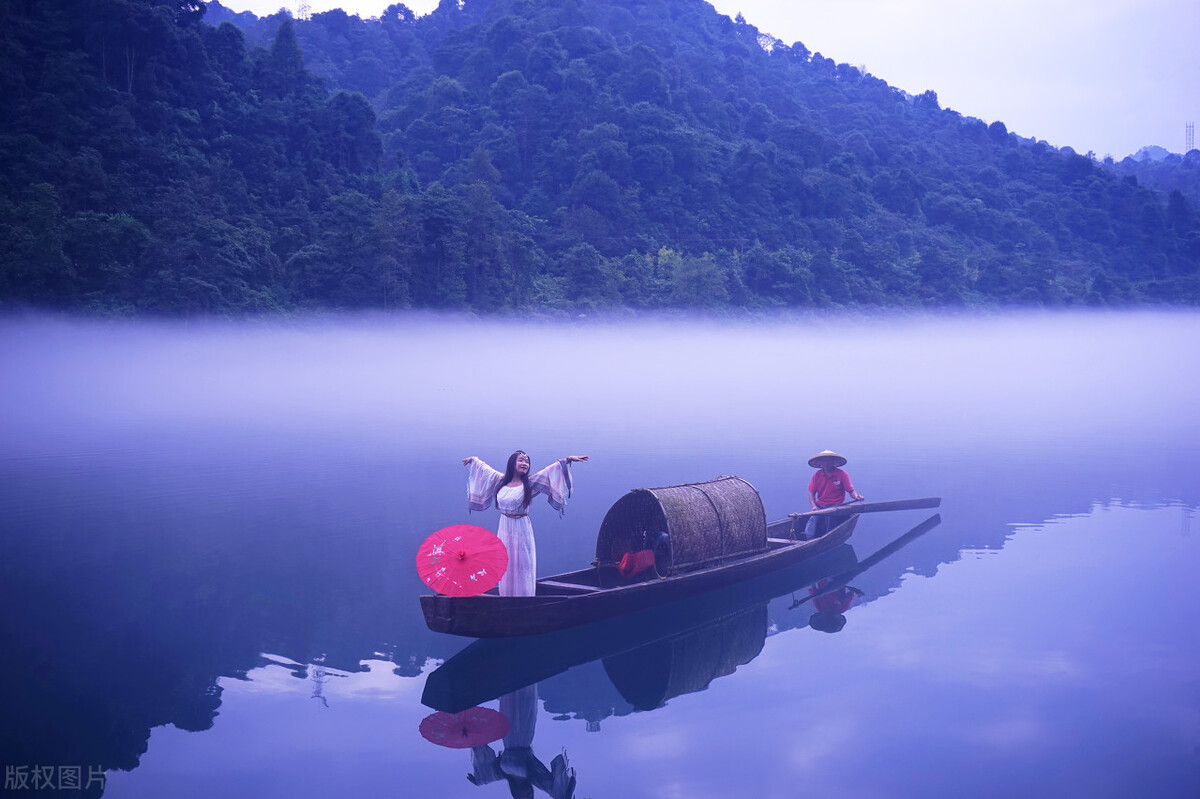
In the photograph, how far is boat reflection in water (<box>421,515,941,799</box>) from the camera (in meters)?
5.77

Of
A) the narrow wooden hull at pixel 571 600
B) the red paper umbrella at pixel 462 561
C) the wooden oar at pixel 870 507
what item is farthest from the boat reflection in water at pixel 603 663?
the wooden oar at pixel 870 507

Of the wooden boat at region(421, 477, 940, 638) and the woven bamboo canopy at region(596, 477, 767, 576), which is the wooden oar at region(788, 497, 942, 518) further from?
the woven bamboo canopy at region(596, 477, 767, 576)

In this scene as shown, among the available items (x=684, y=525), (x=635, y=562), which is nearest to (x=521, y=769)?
(x=635, y=562)

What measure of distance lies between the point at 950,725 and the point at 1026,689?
979 mm

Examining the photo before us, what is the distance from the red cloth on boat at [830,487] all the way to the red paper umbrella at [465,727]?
6.19 m

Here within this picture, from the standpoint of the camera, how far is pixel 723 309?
45531 millimetres

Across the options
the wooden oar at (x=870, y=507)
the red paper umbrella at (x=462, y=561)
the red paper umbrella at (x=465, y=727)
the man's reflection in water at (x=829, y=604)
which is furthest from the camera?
the wooden oar at (x=870, y=507)

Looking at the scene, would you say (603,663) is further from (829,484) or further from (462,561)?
(829,484)

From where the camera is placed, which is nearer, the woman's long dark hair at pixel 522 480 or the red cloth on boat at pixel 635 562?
the woman's long dark hair at pixel 522 480

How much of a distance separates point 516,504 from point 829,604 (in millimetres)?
3726

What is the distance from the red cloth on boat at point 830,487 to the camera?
37.3 feet

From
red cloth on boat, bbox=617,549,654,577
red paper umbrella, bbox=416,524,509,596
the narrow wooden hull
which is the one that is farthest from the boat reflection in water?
red paper umbrella, bbox=416,524,509,596

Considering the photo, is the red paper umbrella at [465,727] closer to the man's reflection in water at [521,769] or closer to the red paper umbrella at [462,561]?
the man's reflection in water at [521,769]

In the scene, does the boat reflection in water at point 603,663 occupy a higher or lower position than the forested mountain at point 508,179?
lower
